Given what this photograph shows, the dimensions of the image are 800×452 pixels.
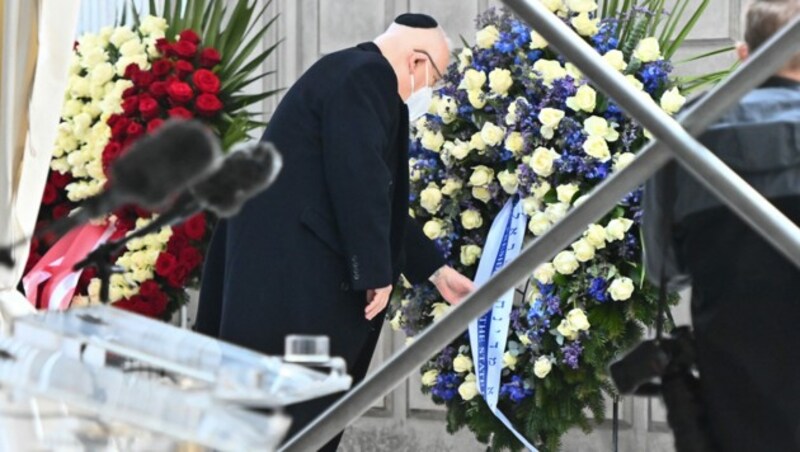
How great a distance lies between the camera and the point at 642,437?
476 centimetres

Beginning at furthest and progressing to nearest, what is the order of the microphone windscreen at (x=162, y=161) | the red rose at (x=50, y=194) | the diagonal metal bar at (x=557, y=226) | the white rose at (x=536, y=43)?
the red rose at (x=50, y=194), the white rose at (x=536, y=43), the diagonal metal bar at (x=557, y=226), the microphone windscreen at (x=162, y=161)

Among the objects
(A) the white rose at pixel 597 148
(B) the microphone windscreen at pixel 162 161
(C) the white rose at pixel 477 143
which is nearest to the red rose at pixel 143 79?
(C) the white rose at pixel 477 143

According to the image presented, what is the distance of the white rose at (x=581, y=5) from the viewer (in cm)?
358

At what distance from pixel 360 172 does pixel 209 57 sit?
3.95 feet

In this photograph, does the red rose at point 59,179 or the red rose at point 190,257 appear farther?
the red rose at point 59,179

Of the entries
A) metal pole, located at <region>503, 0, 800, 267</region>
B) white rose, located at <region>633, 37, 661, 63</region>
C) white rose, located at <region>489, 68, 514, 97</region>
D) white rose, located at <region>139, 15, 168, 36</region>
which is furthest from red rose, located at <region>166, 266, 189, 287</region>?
metal pole, located at <region>503, 0, 800, 267</region>

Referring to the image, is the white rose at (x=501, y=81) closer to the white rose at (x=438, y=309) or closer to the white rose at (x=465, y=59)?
the white rose at (x=465, y=59)

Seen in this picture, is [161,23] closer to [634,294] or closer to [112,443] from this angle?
[634,294]

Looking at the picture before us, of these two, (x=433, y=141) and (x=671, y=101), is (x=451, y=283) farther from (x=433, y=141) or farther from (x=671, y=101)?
(x=671, y=101)

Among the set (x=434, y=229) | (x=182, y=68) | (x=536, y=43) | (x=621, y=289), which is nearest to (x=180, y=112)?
(x=182, y=68)

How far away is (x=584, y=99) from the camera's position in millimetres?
3508

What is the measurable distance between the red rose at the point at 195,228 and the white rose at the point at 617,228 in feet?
4.02

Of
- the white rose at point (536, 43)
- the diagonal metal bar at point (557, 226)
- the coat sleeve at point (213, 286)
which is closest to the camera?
the diagonal metal bar at point (557, 226)

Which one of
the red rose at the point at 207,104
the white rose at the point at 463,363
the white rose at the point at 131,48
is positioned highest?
the white rose at the point at 131,48
